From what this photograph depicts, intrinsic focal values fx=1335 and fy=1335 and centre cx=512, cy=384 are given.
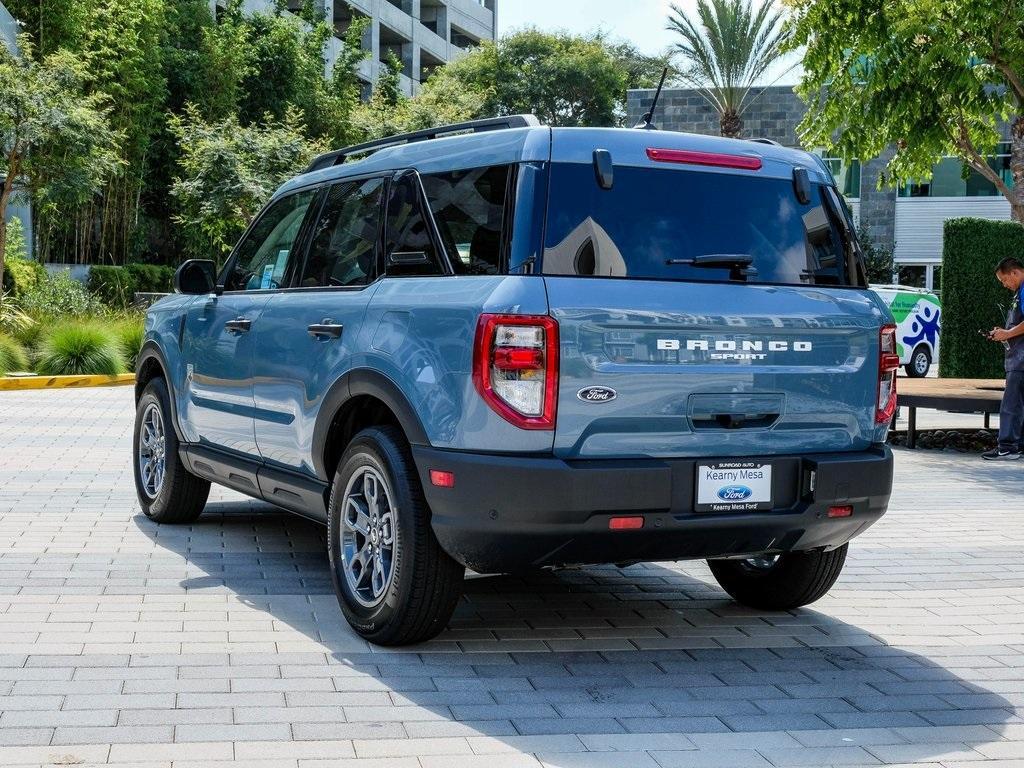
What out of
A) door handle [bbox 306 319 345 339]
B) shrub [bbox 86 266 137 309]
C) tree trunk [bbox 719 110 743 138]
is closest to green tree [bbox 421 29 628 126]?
tree trunk [bbox 719 110 743 138]

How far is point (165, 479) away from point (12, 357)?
1370 cm

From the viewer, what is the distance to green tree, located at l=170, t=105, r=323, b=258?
102 ft

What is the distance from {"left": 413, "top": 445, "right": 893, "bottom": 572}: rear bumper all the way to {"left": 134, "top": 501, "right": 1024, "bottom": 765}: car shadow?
0.49m

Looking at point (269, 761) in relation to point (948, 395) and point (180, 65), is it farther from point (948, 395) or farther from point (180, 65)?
point (180, 65)

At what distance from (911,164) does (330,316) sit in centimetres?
1223

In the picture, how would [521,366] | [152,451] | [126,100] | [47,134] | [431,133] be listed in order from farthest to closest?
1. [126,100]
2. [47,134]
3. [152,451]
4. [431,133]
5. [521,366]

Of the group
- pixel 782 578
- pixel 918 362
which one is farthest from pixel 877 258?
pixel 782 578

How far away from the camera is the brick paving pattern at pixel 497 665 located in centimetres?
434

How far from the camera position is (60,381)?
65.6 feet

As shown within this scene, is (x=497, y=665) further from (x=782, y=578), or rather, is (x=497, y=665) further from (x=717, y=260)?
(x=717, y=260)

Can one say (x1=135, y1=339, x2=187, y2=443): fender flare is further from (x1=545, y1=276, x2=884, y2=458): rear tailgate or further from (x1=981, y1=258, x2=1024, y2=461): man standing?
(x1=981, y1=258, x2=1024, y2=461): man standing

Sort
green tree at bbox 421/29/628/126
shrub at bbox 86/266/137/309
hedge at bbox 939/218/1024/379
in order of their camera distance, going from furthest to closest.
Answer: green tree at bbox 421/29/628/126, shrub at bbox 86/266/137/309, hedge at bbox 939/218/1024/379

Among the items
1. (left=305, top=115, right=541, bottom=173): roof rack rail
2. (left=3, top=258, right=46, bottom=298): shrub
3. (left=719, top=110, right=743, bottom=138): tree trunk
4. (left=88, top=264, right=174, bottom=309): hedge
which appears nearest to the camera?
(left=305, top=115, right=541, bottom=173): roof rack rail

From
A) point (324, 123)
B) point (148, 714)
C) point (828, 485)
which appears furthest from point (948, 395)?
point (324, 123)
